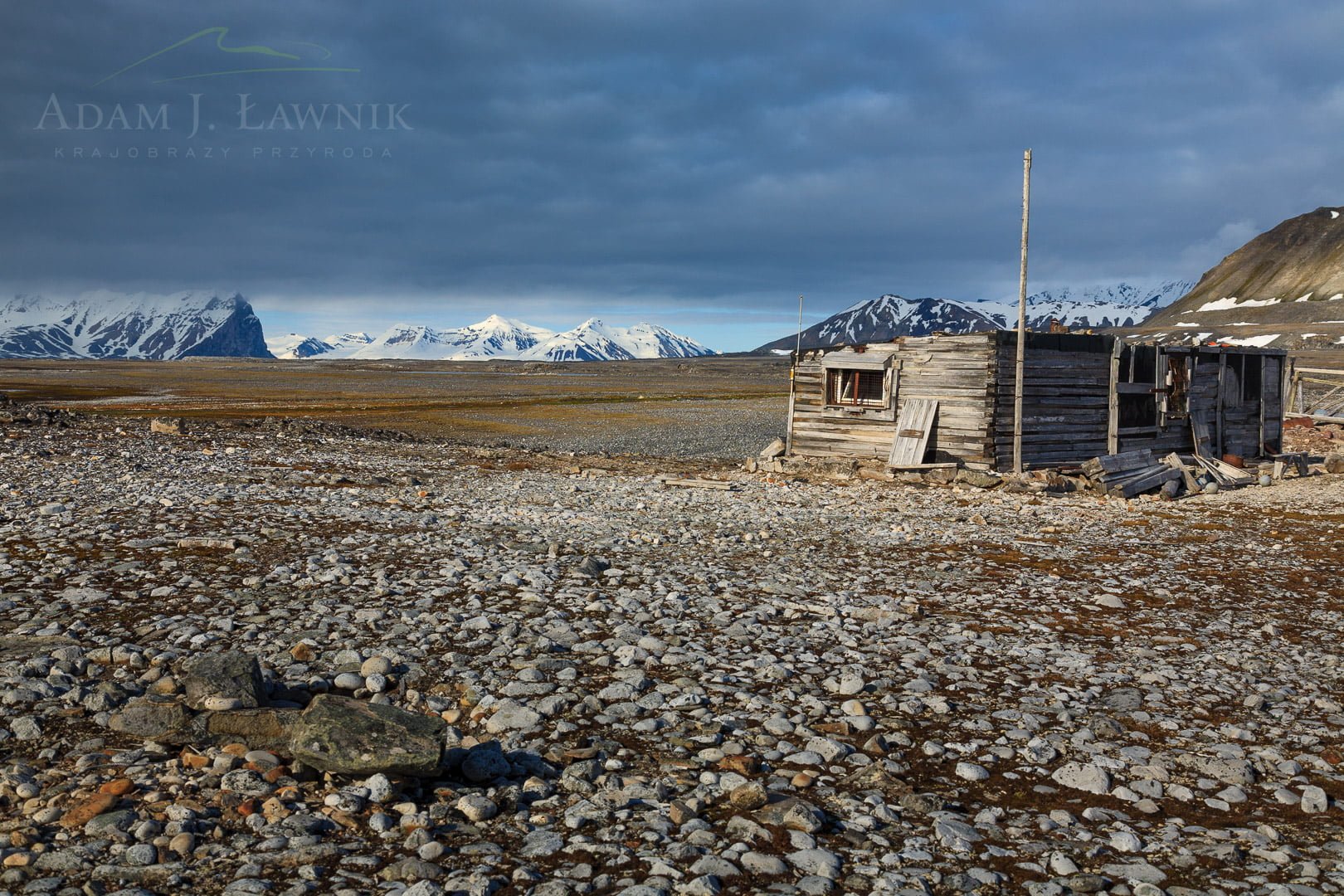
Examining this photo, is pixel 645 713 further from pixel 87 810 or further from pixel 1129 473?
pixel 1129 473

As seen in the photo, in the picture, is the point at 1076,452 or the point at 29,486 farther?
the point at 1076,452

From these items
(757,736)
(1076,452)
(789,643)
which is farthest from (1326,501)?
(757,736)

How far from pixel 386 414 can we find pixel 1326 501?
164 feet

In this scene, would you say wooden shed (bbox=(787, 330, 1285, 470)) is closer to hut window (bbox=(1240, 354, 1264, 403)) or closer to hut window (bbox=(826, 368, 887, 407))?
hut window (bbox=(826, 368, 887, 407))

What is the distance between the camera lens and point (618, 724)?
6816 mm

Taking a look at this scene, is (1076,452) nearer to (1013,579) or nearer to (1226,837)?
(1013,579)

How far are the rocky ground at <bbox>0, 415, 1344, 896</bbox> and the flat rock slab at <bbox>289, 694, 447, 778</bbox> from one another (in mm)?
20

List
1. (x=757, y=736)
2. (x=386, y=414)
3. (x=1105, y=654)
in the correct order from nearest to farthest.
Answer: (x=757, y=736), (x=1105, y=654), (x=386, y=414)

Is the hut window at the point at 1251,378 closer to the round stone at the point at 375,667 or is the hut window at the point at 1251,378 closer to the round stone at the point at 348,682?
the round stone at the point at 375,667

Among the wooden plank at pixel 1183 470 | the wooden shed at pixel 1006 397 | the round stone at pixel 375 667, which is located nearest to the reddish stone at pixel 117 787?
the round stone at pixel 375 667

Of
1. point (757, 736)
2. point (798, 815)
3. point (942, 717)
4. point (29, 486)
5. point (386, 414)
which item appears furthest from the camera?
point (386, 414)

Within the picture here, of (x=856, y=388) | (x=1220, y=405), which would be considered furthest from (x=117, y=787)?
(x=1220, y=405)

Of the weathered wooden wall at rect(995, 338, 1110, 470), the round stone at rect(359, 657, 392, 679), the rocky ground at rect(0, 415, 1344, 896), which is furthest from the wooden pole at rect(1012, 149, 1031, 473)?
the round stone at rect(359, 657, 392, 679)

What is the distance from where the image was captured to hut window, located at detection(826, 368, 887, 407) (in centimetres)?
2778
